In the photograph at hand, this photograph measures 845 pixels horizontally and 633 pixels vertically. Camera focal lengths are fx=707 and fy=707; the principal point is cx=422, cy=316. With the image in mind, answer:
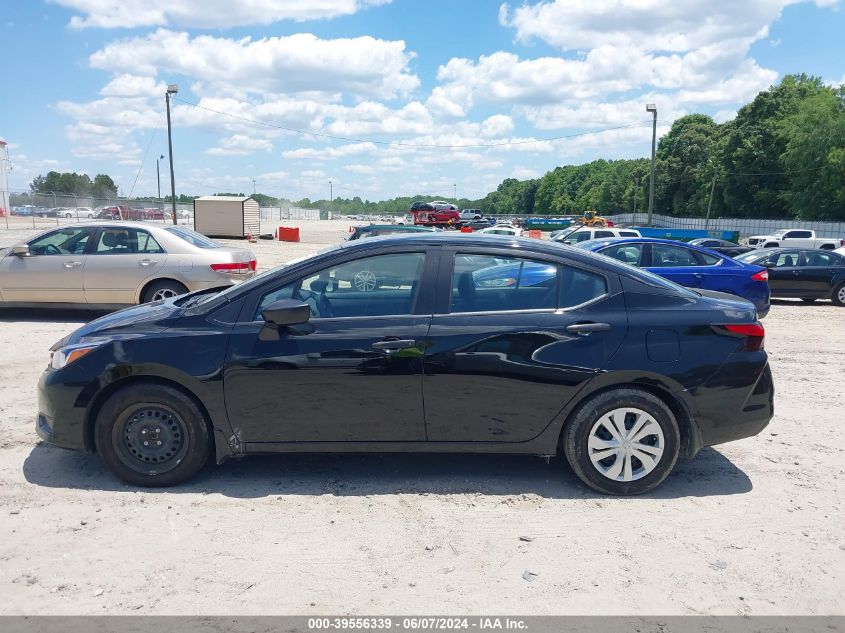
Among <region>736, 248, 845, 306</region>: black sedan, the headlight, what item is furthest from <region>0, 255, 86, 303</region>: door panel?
<region>736, 248, 845, 306</region>: black sedan

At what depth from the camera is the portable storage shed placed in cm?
4238

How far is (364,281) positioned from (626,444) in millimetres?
1981

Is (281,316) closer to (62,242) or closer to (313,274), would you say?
(313,274)

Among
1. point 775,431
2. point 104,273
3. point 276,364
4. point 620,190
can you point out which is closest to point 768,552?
point 775,431

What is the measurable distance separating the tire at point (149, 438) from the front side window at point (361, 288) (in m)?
0.82

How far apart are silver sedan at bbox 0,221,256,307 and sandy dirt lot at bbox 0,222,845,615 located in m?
5.17

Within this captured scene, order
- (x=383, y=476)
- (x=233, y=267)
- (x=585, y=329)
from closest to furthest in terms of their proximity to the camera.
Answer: (x=585, y=329) < (x=383, y=476) < (x=233, y=267)

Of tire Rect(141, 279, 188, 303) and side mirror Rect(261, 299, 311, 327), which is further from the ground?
side mirror Rect(261, 299, 311, 327)

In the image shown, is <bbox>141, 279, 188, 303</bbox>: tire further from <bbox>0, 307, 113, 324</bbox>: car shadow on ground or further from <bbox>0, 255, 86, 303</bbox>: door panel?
<bbox>0, 307, 113, 324</bbox>: car shadow on ground

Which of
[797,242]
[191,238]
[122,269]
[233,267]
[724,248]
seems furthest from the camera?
[797,242]

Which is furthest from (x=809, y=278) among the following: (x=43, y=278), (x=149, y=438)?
(x=149, y=438)

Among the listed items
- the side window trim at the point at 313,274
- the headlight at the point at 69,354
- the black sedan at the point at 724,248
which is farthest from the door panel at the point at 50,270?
the black sedan at the point at 724,248

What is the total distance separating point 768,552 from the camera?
3.83m

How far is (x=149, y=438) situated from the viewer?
4504 mm
